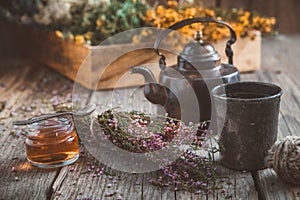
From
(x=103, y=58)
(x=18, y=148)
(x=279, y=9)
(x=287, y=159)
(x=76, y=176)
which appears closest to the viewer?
(x=287, y=159)

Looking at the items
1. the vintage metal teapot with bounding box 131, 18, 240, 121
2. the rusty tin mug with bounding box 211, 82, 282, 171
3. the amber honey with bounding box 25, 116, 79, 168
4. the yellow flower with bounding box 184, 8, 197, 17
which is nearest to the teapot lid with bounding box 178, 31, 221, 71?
the vintage metal teapot with bounding box 131, 18, 240, 121

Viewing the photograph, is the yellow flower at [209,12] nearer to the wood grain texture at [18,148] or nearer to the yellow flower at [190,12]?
the yellow flower at [190,12]

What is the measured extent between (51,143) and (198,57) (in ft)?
1.46

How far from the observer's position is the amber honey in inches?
46.4

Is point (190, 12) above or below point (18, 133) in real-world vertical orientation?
above

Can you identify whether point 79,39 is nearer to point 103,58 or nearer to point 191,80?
point 103,58

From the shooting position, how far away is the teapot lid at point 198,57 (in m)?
1.37

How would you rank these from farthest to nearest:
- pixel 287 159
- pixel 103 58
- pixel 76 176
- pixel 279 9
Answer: pixel 279 9, pixel 103 58, pixel 76 176, pixel 287 159

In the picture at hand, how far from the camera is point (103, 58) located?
186 centimetres

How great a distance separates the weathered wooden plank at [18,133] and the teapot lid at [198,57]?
0.44 m

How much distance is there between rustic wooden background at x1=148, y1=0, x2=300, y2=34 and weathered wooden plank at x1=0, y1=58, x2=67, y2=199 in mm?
1037

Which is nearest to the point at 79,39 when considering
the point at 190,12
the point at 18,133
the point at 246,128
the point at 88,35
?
the point at 88,35

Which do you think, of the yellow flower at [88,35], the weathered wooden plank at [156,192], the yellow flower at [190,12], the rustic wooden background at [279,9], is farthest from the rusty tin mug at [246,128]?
the rustic wooden background at [279,9]

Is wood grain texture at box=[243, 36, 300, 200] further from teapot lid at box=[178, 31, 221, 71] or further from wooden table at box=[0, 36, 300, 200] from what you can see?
teapot lid at box=[178, 31, 221, 71]
